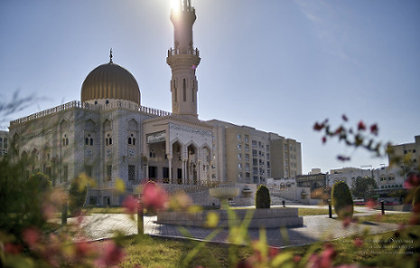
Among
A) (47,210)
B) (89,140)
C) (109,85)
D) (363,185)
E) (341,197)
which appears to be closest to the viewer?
(47,210)

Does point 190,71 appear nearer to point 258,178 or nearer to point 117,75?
point 117,75

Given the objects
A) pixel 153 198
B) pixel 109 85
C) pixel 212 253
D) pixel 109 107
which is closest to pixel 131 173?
pixel 109 107

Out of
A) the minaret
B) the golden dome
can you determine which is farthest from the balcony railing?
the golden dome

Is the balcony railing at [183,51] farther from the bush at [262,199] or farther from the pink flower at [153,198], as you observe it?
the pink flower at [153,198]

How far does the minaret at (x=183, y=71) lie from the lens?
3788 centimetres

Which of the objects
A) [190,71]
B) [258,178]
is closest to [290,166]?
[258,178]

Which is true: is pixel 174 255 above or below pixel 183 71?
below

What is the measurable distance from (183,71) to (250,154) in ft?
103

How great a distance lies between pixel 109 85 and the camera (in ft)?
120

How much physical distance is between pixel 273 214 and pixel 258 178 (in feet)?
181

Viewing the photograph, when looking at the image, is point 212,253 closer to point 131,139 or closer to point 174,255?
point 174,255

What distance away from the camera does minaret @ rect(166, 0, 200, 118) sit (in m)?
37.9

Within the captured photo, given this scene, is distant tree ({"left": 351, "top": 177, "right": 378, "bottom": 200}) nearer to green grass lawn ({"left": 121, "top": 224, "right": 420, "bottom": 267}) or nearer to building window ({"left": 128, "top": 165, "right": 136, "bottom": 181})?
building window ({"left": 128, "top": 165, "right": 136, "bottom": 181})

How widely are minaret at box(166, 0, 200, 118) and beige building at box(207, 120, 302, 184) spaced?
25.2m
